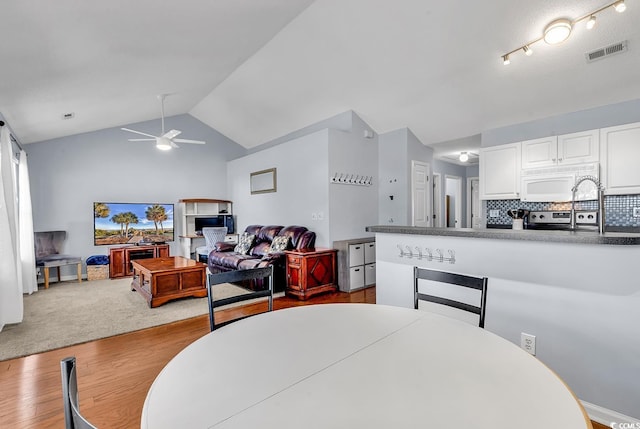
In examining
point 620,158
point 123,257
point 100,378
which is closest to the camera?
point 100,378

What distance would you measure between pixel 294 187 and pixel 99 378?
13.2 feet

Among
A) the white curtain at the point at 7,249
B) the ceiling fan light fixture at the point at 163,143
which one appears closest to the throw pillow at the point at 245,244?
the ceiling fan light fixture at the point at 163,143

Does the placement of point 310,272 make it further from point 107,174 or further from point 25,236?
point 107,174

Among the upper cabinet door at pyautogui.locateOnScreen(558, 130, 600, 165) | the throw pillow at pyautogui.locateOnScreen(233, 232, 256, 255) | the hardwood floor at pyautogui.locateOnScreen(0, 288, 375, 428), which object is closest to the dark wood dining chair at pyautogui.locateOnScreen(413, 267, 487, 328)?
the hardwood floor at pyautogui.locateOnScreen(0, 288, 375, 428)

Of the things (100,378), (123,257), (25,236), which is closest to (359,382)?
(100,378)

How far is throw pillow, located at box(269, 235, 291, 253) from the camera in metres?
5.21

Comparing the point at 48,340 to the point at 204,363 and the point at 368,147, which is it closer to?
the point at 204,363

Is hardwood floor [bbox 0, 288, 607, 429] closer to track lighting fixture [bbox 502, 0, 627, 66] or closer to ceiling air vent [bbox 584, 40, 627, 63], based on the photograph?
track lighting fixture [bbox 502, 0, 627, 66]

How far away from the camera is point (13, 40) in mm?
2438

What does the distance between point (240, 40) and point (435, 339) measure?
4.22 meters

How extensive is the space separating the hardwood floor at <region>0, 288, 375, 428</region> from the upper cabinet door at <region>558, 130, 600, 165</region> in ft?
16.6

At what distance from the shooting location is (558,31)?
9.53 feet

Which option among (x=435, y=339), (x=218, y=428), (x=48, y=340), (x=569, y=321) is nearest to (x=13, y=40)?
(x=48, y=340)

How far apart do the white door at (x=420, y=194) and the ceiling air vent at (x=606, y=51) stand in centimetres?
270
